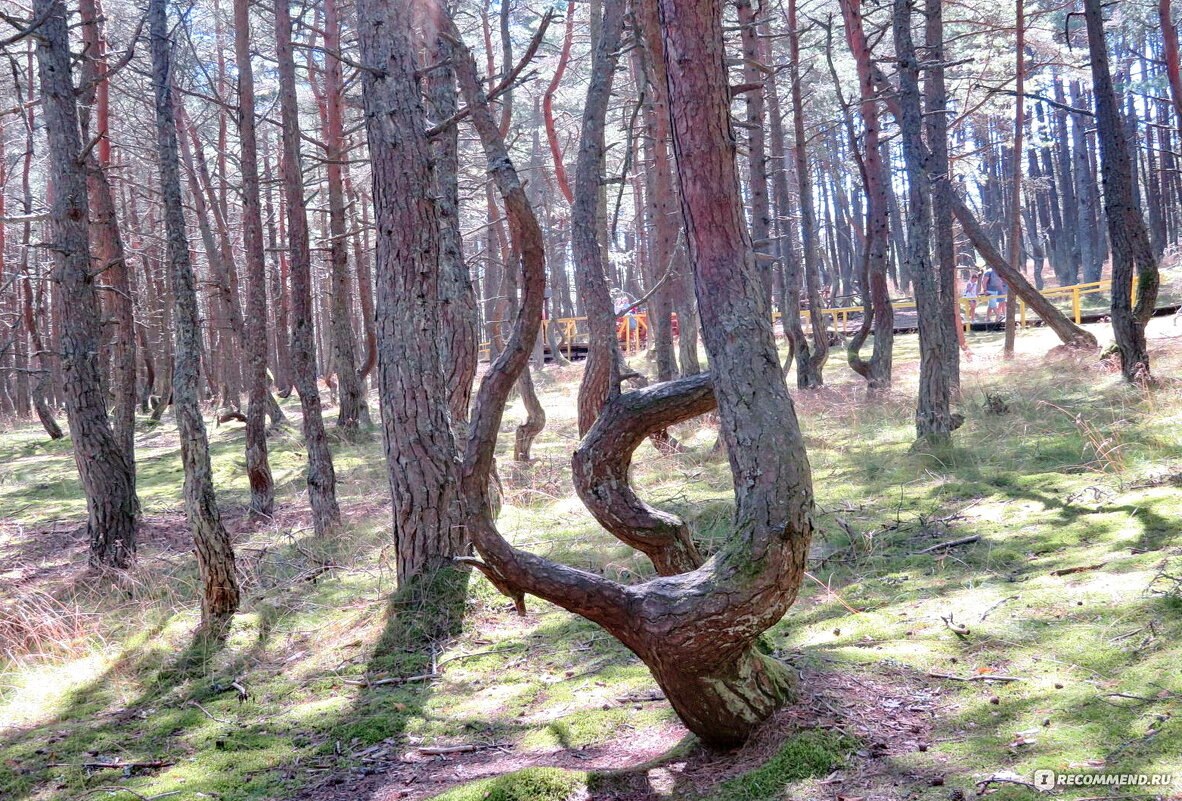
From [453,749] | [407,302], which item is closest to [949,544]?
[453,749]

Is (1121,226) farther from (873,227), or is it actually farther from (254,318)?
(254,318)

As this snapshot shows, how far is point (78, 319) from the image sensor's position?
24.7 feet

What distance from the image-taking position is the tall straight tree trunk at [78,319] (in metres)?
7.42

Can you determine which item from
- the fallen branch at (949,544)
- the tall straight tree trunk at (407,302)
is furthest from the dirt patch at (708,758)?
the fallen branch at (949,544)

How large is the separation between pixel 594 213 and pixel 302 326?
3.25 metres

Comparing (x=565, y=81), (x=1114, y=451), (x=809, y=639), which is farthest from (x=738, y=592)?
(x=565, y=81)

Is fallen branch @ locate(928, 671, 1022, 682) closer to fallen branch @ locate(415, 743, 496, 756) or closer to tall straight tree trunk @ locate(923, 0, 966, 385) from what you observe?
fallen branch @ locate(415, 743, 496, 756)

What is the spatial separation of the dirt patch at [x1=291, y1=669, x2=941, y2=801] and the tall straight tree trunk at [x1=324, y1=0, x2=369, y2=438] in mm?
8356

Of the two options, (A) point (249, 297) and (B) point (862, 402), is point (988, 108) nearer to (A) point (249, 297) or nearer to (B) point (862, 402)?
(B) point (862, 402)

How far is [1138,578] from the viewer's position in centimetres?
444

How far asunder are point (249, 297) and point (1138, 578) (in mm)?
8843

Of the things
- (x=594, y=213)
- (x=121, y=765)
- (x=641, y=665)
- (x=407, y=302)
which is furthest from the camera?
(x=594, y=213)

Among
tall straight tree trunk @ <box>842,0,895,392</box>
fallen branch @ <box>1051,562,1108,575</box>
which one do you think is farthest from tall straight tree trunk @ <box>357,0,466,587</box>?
tall straight tree trunk @ <box>842,0,895,392</box>

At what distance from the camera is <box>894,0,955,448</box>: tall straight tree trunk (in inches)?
350
